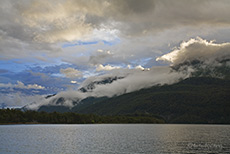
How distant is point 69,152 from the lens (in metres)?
98.1

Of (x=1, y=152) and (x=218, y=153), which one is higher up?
(x=1, y=152)

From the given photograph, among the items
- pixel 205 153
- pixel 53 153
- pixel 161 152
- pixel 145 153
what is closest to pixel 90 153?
pixel 53 153

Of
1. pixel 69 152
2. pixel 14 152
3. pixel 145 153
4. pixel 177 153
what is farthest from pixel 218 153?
pixel 14 152

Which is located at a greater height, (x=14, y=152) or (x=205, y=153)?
(x=14, y=152)

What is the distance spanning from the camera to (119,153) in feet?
313

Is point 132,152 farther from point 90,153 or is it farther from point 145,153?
point 90,153

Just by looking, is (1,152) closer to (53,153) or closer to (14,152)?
(14,152)

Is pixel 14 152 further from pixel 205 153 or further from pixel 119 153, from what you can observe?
pixel 205 153

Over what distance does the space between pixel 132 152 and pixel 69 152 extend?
23.8m

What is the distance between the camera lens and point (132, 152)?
97.1 meters

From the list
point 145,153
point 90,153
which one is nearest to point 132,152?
point 145,153

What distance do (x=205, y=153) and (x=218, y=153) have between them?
448cm

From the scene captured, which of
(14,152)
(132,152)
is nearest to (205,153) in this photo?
(132,152)

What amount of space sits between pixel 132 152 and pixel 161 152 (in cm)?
1085
